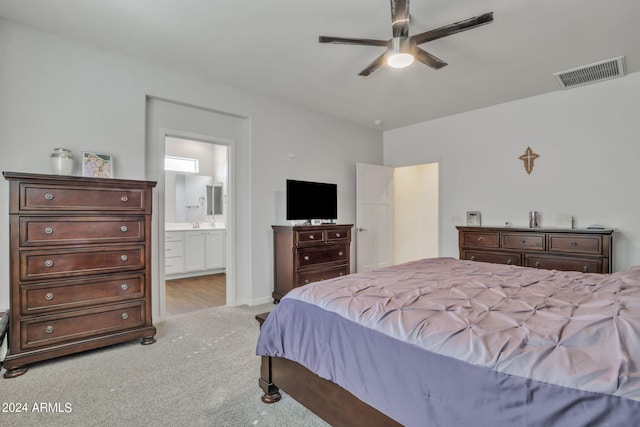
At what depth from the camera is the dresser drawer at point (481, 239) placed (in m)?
4.08

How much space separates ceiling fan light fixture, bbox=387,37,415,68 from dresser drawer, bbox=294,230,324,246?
7.35 feet

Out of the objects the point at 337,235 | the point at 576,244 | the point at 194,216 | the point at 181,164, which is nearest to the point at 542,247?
the point at 576,244

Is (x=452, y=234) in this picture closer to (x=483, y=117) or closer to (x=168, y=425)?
(x=483, y=117)

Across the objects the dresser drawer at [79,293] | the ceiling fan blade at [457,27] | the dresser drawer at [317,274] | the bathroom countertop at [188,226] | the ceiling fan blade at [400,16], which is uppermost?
the ceiling fan blade at [400,16]

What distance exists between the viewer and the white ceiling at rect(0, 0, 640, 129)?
2438 mm

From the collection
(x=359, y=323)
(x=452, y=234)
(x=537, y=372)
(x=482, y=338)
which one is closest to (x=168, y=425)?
(x=359, y=323)

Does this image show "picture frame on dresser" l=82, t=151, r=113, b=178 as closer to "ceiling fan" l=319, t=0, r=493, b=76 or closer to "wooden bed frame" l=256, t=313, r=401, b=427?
"wooden bed frame" l=256, t=313, r=401, b=427

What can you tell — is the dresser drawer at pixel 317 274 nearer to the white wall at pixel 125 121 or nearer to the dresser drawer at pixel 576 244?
the white wall at pixel 125 121

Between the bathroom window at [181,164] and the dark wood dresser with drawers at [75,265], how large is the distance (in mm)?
3674

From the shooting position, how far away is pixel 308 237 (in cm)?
410

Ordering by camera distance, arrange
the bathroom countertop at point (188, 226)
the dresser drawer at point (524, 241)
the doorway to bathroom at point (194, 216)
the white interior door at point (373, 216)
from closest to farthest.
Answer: the dresser drawer at point (524, 241) → the white interior door at point (373, 216) → the doorway to bathroom at point (194, 216) → the bathroom countertop at point (188, 226)

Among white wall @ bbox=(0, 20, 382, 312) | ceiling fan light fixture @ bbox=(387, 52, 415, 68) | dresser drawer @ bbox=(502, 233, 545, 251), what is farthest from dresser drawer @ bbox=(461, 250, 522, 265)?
ceiling fan light fixture @ bbox=(387, 52, 415, 68)

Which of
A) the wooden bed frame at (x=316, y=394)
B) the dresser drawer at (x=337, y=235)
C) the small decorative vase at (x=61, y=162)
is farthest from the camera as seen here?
the dresser drawer at (x=337, y=235)

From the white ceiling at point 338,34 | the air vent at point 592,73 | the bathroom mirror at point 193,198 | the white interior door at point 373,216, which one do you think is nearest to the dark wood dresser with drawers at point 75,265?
the white ceiling at point 338,34
